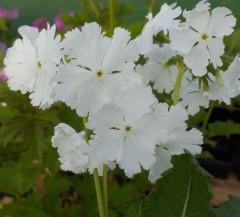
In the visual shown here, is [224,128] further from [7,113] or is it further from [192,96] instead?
[7,113]

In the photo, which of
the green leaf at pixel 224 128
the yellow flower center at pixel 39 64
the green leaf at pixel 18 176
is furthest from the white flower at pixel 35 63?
the green leaf at pixel 224 128

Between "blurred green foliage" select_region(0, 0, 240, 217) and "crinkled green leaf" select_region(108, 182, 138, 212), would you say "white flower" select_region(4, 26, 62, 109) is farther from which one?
"crinkled green leaf" select_region(108, 182, 138, 212)

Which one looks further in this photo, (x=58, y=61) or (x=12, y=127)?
(x=12, y=127)

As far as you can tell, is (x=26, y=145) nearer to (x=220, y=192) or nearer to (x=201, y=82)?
(x=201, y=82)

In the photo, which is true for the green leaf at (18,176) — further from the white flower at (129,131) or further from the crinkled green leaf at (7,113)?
the white flower at (129,131)

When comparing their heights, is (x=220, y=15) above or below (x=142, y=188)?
above

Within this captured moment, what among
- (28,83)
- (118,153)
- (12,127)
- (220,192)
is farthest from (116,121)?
(220,192)
